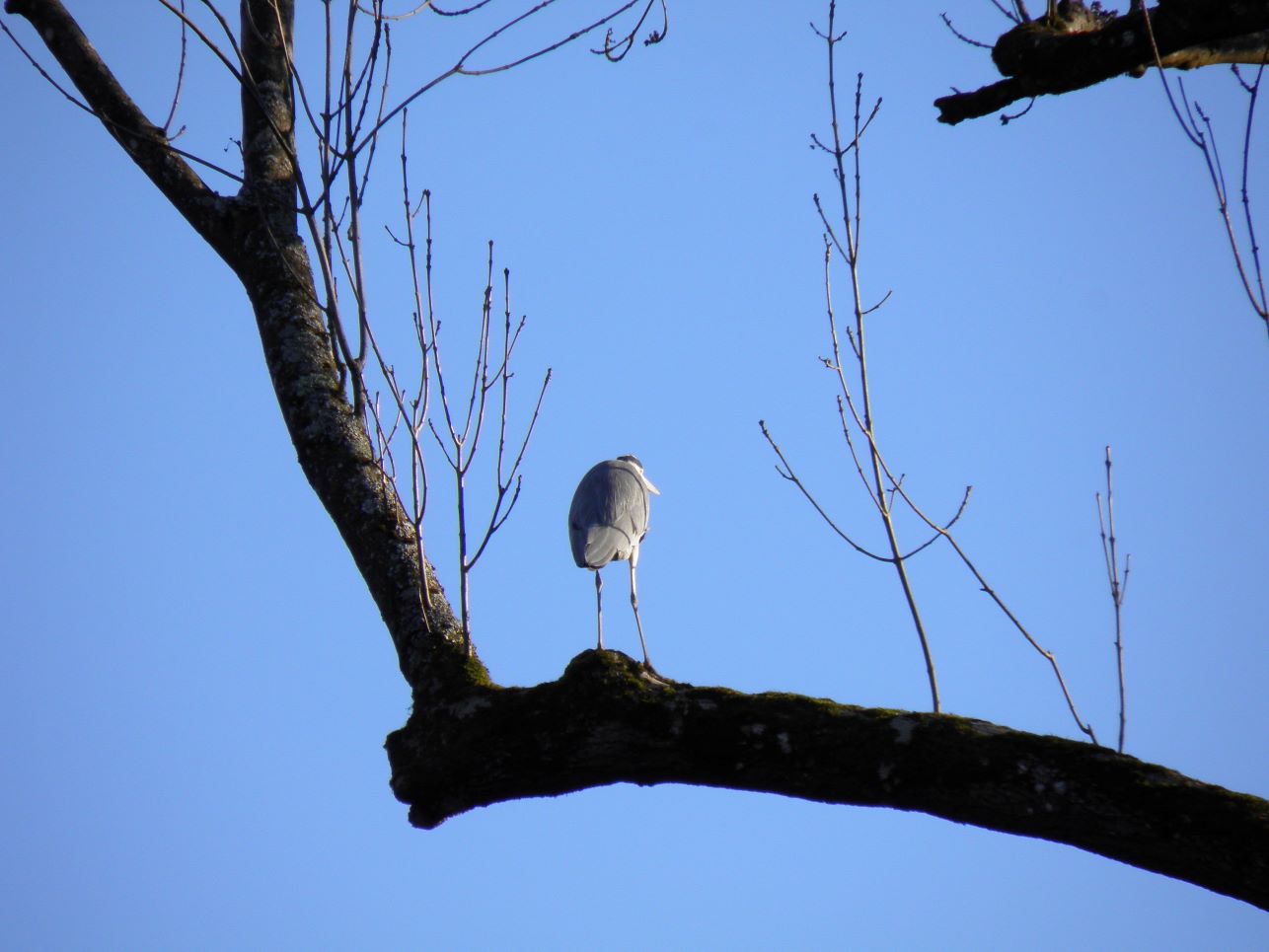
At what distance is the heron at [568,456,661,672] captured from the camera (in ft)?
21.2

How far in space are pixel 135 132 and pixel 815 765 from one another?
3.10m

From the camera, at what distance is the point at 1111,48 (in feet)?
8.74

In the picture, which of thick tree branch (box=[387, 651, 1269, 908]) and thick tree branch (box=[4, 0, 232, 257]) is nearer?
thick tree branch (box=[387, 651, 1269, 908])

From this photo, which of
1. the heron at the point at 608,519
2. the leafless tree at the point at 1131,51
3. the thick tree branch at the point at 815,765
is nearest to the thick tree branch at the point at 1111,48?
the leafless tree at the point at 1131,51

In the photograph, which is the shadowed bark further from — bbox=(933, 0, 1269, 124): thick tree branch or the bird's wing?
the bird's wing

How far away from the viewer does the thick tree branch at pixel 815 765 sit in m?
1.98

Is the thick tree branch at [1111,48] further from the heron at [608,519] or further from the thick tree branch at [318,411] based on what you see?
the heron at [608,519]

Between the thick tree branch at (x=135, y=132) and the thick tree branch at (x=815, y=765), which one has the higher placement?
the thick tree branch at (x=135, y=132)

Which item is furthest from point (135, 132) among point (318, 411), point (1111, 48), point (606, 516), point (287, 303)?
point (606, 516)

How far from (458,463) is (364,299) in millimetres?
480

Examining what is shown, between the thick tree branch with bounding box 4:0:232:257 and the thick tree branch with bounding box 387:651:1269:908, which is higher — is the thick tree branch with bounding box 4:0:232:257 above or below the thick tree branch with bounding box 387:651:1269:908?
above

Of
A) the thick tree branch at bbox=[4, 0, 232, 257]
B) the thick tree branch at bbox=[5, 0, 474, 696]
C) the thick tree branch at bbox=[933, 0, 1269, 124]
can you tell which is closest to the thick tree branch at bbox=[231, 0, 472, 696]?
the thick tree branch at bbox=[5, 0, 474, 696]

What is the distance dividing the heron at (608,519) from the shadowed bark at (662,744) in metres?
3.03

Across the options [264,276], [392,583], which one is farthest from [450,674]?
[264,276]
